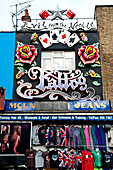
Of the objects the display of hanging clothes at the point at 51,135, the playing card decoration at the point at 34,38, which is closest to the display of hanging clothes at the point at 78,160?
the display of hanging clothes at the point at 51,135

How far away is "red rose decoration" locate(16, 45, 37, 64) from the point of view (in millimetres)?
18984

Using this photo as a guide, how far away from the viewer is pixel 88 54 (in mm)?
19188

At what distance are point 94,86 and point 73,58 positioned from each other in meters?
2.56

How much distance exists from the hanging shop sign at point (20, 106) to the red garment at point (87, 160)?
3895mm

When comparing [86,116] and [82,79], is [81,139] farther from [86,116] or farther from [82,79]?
[82,79]

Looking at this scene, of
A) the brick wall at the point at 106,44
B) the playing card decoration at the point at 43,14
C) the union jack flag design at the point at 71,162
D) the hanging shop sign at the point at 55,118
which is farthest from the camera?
the playing card decoration at the point at 43,14

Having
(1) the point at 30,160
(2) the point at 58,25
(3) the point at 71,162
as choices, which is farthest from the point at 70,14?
(1) the point at 30,160

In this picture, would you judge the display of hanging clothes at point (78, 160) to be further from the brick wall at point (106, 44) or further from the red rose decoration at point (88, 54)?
the red rose decoration at point (88, 54)

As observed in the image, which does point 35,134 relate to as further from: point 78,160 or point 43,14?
point 43,14

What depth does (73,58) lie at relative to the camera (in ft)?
63.9

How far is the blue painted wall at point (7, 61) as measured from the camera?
18234 mm

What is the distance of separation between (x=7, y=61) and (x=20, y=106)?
12.5 ft

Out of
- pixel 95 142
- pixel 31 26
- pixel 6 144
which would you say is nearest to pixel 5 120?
pixel 6 144

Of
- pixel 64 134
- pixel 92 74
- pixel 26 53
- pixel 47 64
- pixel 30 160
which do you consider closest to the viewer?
pixel 30 160
